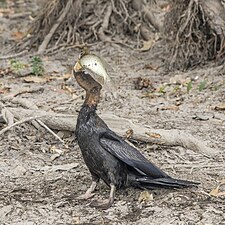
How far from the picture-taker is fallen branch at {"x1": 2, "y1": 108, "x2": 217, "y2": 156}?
583 cm

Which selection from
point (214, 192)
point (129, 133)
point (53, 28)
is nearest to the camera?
point (214, 192)

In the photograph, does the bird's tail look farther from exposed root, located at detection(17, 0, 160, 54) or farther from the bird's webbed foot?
exposed root, located at detection(17, 0, 160, 54)

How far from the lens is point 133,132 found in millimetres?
5945

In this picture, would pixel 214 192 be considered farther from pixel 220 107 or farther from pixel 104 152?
pixel 220 107

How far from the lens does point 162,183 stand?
15.7 ft

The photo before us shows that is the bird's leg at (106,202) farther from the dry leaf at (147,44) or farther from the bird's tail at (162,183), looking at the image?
the dry leaf at (147,44)

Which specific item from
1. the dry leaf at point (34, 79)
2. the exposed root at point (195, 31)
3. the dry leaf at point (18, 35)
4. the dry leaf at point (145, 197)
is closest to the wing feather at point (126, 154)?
the dry leaf at point (145, 197)

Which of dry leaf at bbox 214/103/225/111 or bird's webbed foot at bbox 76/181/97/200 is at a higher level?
dry leaf at bbox 214/103/225/111

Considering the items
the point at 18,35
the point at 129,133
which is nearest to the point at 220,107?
the point at 129,133

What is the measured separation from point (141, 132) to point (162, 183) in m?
1.21

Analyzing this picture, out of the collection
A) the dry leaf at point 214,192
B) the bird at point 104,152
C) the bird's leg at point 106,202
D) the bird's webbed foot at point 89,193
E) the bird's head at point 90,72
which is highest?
the bird's head at point 90,72

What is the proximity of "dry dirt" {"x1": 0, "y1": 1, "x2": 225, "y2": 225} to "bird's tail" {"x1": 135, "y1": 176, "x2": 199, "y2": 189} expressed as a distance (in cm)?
5

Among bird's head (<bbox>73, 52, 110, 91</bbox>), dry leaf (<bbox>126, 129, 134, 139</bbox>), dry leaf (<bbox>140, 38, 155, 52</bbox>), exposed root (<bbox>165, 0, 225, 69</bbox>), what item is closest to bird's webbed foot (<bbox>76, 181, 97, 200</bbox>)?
bird's head (<bbox>73, 52, 110, 91</bbox>)

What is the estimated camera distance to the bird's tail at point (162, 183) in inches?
189
